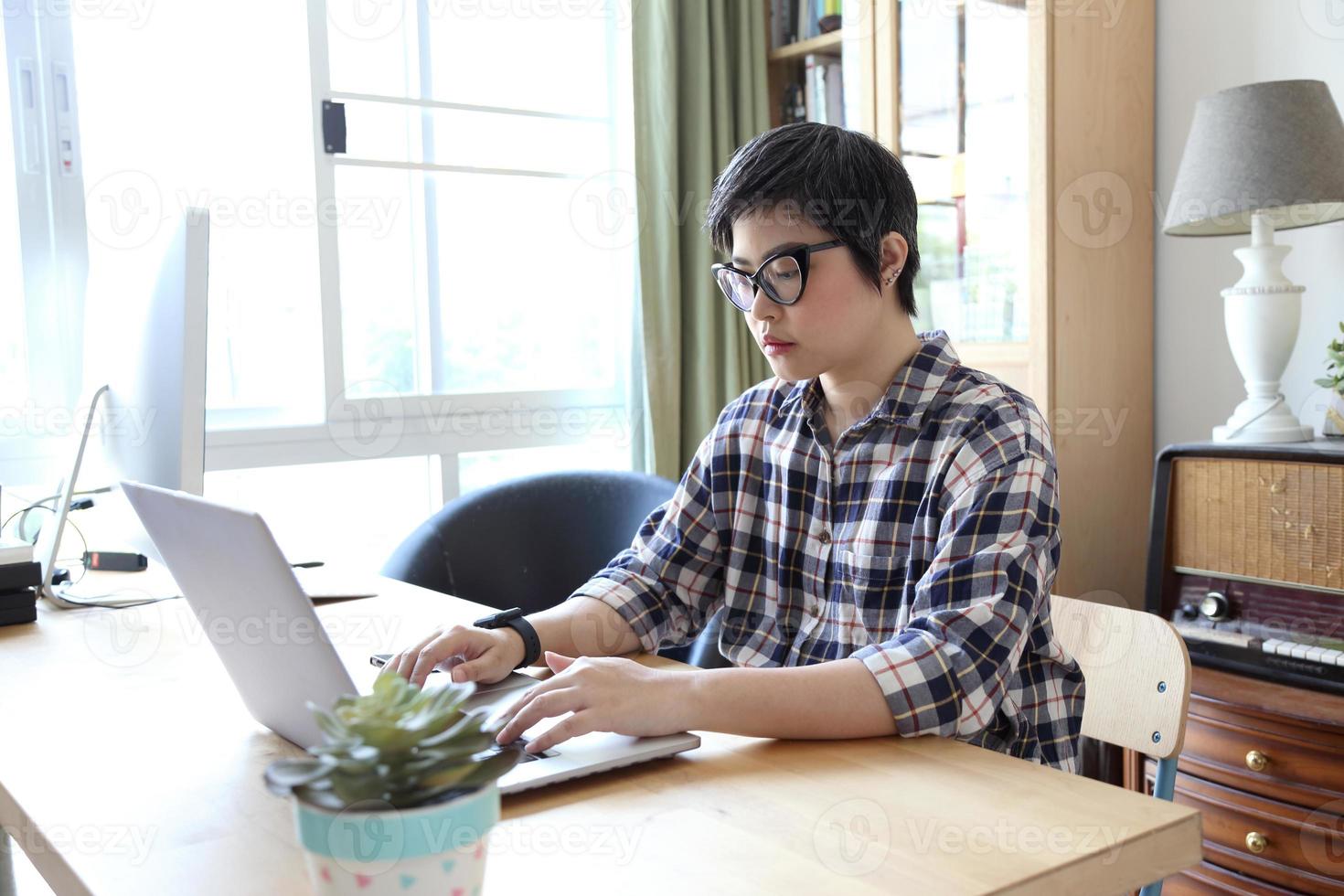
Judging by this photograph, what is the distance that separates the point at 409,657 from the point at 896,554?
0.51 meters

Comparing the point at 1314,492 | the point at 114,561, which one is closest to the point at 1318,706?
the point at 1314,492

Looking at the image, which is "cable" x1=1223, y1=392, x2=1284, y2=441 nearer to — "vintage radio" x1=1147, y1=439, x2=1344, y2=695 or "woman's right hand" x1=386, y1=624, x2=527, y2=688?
"vintage radio" x1=1147, y1=439, x2=1344, y2=695

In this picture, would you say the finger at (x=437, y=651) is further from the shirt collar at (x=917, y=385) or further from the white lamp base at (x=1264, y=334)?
the white lamp base at (x=1264, y=334)

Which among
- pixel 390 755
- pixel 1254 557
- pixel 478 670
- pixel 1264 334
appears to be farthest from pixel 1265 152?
pixel 390 755

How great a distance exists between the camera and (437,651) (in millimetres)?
1021

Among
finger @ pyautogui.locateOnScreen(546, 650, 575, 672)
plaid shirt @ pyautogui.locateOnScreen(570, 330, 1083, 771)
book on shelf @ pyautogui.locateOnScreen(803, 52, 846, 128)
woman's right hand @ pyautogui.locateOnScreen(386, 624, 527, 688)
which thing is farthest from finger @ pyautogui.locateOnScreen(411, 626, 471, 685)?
book on shelf @ pyautogui.locateOnScreen(803, 52, 846, 128)

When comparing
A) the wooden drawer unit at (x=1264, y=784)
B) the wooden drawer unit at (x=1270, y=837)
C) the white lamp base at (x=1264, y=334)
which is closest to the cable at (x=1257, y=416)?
the white lamp base at (x=1264, y=334)

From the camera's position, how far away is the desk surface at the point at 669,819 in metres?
0.67

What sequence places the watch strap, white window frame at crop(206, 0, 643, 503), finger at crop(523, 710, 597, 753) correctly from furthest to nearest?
white window frame at crop(206, 0, 643, 503)
the watch strap
finger at crop(523, 710, 597, 753)

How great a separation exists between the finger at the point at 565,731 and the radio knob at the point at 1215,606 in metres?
1.37

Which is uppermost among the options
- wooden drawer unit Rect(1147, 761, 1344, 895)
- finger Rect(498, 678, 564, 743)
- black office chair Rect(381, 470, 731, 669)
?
finger Rect(498, 678, 564, 743)

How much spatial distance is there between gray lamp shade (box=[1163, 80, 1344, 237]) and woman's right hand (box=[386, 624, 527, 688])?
1.42 m

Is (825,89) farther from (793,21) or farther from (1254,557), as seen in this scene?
(1254,557)

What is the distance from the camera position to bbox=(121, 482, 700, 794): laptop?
69cm
